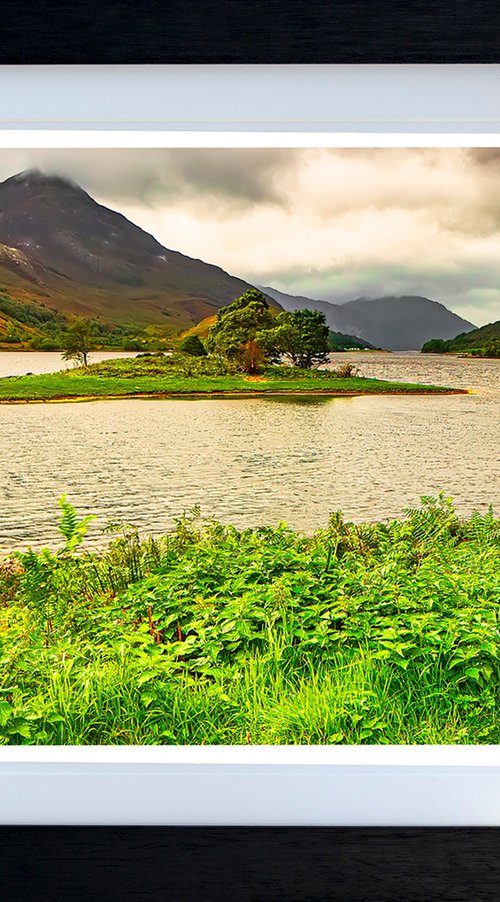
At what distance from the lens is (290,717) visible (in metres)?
2.06

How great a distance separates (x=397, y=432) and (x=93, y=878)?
9.88 feet

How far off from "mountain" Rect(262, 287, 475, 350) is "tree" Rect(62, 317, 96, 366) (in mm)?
850

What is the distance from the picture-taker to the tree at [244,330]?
3.79m

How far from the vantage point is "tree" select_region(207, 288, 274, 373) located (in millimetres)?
3787

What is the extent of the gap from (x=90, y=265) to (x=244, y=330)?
80cm

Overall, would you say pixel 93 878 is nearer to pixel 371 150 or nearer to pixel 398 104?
pixel 398 104

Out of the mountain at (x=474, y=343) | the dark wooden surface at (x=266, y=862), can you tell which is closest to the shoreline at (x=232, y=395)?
the mountain at (x=474, y=343)

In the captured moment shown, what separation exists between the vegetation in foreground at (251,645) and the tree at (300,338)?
108cm

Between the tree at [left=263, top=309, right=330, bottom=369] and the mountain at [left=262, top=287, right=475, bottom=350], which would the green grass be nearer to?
the tree at [left=263, top=309, right=330, bottom=369]

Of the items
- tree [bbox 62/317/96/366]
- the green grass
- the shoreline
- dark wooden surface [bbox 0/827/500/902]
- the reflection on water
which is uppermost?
tree [bbox 62/317/96/366]

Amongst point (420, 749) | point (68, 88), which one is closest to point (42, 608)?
point (420, 749)

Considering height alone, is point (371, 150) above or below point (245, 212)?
above

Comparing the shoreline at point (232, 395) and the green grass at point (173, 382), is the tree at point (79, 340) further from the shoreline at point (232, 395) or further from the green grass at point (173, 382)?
the shoreline at point (232, 395)
